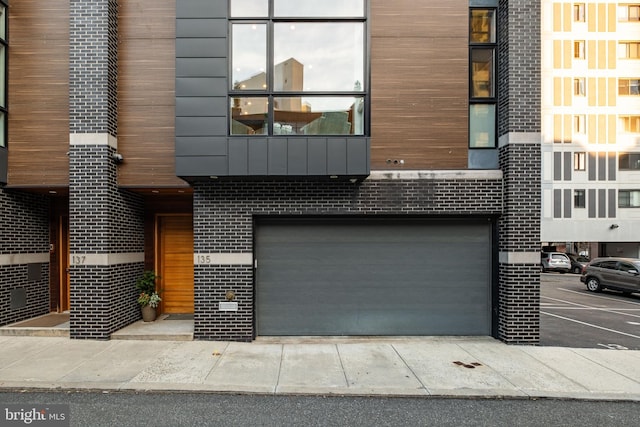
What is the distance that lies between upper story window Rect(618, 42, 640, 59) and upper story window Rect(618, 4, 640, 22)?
2.10 metres

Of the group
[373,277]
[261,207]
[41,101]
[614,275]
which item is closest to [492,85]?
[373,277]

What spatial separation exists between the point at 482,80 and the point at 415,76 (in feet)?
5.22

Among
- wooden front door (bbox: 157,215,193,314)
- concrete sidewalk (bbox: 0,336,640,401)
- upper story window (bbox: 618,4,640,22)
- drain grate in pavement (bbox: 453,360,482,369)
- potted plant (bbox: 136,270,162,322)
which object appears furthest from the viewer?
upper story window (bbox: 618,4,640,22)

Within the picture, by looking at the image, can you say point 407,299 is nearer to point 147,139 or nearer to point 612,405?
point 612,405

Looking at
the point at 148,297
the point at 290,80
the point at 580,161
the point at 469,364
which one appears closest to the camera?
the point at 469,364

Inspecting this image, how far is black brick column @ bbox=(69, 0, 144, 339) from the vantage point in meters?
7.39

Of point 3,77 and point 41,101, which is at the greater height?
point 3,77

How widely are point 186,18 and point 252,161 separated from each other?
3.15 metres

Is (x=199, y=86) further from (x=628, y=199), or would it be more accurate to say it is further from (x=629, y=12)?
(x=629, y=12)

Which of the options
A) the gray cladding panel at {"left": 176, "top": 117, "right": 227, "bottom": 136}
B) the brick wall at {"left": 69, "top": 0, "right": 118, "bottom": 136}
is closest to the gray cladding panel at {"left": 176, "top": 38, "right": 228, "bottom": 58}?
the gray cladding panel at {"left": 176, "top": 117, "right": 227, "bottom": 136}

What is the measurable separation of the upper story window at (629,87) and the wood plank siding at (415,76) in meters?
31.9

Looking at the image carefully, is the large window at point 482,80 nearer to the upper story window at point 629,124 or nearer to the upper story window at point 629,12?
the upper story window at point 629,124

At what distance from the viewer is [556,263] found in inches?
1053

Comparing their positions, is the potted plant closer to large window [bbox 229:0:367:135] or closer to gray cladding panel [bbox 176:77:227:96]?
large window [bbox 229:0:367:135]
